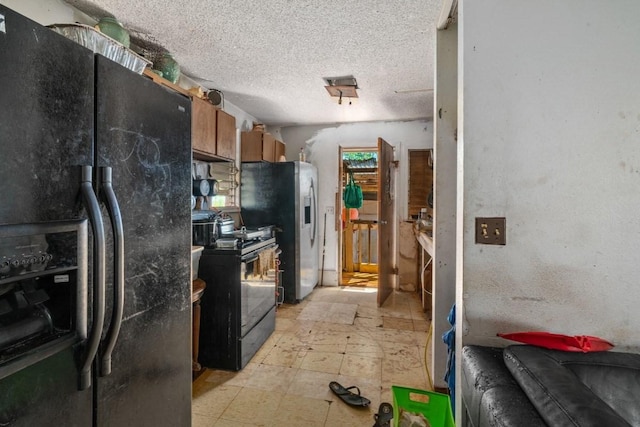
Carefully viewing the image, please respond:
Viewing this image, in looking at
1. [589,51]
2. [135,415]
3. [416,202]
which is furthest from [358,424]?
[416,202]

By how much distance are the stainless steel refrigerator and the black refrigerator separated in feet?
8.01

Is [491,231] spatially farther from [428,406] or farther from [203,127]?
[203,127]

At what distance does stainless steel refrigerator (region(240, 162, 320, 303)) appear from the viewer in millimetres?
3750

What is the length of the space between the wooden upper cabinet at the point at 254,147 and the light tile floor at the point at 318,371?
1907mm

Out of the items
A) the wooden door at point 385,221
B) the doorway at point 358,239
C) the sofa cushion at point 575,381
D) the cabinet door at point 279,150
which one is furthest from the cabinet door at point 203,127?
the doorway at point 358,239

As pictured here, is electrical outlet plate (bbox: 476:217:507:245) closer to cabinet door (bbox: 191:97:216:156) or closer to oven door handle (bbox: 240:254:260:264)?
oven door handle (bbox: 240:254:260:264)

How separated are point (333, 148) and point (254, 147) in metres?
1.36

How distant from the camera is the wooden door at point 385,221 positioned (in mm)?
3670

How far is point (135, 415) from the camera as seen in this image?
1.14 m

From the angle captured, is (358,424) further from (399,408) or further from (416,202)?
(416,202)

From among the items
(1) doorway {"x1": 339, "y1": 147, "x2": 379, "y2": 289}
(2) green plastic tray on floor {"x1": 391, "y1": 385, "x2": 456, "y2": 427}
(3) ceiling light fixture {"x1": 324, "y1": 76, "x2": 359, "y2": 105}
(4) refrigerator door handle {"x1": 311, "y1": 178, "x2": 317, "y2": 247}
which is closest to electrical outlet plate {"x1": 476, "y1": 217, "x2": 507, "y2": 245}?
(2) green plastic tray on floor {"x1": 391, "y1": 385, "x2": 456, "y2": 427}

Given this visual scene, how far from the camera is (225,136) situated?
9.68ft

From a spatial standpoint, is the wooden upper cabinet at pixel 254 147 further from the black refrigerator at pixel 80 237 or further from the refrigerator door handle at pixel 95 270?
the refrigerator door handle at pixel 95 270

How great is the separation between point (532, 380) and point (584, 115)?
92 cm
